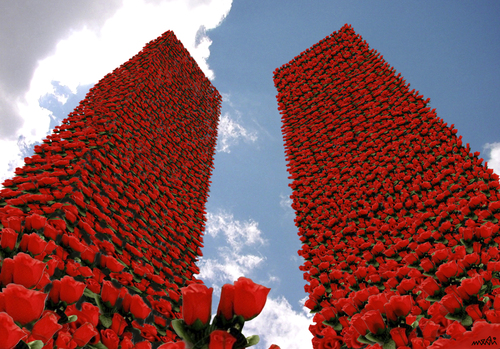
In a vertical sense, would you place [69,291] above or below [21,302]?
above

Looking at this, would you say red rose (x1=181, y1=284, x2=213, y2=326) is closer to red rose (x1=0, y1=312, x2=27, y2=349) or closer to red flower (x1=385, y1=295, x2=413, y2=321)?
red rose (x1=0, y1=312, x2=27, y2=349)

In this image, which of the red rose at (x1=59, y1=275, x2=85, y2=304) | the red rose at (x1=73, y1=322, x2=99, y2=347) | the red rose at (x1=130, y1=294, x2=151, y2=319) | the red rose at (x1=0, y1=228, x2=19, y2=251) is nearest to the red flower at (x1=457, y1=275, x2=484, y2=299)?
the red rose at (x1=130, y1=294, x2=151, y2=319)

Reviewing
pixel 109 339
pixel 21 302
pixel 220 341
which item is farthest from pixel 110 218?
pixel 220 341

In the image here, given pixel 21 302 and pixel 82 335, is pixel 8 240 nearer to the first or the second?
pixel 82 335

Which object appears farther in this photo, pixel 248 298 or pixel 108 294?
pixel 108 294

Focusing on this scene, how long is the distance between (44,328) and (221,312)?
119 centimetres

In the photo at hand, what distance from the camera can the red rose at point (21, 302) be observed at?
1.46 metres

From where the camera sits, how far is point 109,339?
2.54 meters

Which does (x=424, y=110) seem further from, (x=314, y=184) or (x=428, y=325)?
(x=428, y=325)

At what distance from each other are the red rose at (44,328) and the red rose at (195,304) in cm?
102

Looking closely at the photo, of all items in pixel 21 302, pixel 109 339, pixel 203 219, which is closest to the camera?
pixel 21 302

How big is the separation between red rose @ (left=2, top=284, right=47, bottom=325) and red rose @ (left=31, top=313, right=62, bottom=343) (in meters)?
0.12

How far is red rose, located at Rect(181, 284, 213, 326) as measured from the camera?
1.27m

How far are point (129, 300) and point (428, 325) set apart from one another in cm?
284
